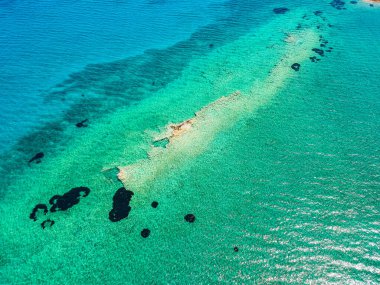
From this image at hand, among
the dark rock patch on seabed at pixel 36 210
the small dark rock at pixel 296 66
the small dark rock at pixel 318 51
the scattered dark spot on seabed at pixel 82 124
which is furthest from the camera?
the small dark rock at pixel 318 51

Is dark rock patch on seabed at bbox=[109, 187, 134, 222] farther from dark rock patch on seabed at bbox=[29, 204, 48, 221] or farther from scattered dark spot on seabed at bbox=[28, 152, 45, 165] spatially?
scattered dark spot on seabed at bbox=[28, 152, 45, 165]

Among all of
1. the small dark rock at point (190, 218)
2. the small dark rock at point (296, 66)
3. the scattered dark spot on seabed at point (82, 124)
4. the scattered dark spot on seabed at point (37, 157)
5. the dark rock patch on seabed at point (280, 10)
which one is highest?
the dark rock patch on seabed at point (280, 10)

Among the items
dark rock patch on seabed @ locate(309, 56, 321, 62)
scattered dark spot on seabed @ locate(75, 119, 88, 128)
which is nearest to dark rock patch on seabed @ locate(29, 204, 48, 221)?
scattered dark spot on seabed @ locate(75, 119, 88, 128)

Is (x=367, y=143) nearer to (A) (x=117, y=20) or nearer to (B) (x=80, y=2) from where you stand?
(A) (x=117, y=20)

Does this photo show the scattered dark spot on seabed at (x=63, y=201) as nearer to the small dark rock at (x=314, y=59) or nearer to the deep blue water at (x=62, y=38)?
the deep blue water at (x=62, y=38)

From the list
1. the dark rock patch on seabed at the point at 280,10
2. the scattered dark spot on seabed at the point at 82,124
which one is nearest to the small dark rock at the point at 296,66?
the dark rock patch on seabed at the point at 280,10

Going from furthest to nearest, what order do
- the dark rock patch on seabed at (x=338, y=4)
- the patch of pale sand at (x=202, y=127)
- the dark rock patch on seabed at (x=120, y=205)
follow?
the dark rock patch on seabed at (x=338, y=4) < the patch of pale sand at (x=202, y=127) < the dark rock patch on seabed at (x=120, y=205)

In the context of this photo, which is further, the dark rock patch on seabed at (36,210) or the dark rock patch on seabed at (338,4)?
the dark rock patch on seabed at (338,4)

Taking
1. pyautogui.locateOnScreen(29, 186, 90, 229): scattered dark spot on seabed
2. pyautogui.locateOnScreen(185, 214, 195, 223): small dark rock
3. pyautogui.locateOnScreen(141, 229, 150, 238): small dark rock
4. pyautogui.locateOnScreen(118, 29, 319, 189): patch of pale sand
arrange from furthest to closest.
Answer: pyautogui.locateOnScreen(118, 29, 319, 189): patch of pale sand
pyautogui.locateOnScreen(29, 186, 90, 229): scattered dark spot on seabed
pyautogui.locateOnScreen(185, 214, 195, 223): small dark rock
pyautogui.locateOnScreen(141, 229, 150, 238): small dark rock
